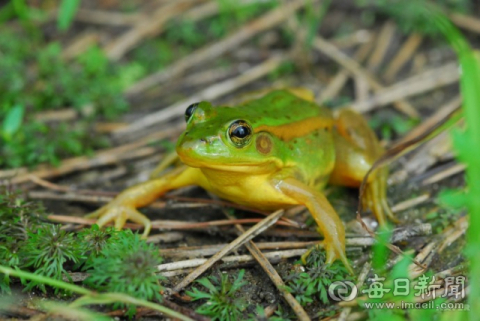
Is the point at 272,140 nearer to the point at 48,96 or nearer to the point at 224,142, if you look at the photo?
the point at 224,142

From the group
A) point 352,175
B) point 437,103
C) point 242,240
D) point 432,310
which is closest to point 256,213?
point 242,240

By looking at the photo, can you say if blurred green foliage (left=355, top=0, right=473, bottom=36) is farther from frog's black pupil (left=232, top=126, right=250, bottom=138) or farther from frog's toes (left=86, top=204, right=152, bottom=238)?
frog's toes (left=86, top=204, right=152, bottom=238)

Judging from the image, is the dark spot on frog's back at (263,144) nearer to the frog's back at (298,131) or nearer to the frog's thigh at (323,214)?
the frog's back at (298,131)

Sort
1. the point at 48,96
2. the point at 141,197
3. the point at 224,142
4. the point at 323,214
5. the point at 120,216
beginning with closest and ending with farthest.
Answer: the point at 224,142 → the point at 323,214 → the point at 120,216 → the point at 141,197 → the point at 48,96

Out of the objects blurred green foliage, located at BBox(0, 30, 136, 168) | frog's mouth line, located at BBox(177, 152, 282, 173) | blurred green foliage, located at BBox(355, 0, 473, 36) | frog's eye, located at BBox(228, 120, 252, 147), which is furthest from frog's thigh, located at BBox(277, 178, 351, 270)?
blurred green foliage, located at BBox(355, 0, 473, 36)

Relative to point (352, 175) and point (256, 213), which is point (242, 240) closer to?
point (256, 213)

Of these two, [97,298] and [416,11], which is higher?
[416,11]

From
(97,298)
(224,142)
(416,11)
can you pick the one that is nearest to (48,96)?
(224,142)

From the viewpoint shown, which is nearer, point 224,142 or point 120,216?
point 224,142
